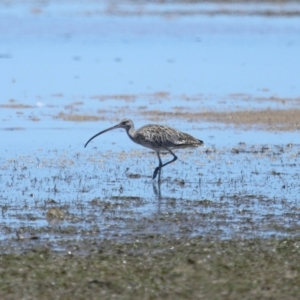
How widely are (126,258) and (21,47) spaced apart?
26915 millimetres

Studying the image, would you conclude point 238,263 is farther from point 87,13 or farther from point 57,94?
point 87,13

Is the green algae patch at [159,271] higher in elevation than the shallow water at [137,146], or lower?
lower

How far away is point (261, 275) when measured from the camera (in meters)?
8.91

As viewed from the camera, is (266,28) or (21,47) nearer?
(21,47)

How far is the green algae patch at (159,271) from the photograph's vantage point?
27.8 ft

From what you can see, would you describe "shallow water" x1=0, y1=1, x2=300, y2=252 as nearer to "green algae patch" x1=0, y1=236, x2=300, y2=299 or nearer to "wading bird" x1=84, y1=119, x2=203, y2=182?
"wading bird" x1=84, y1=119, x2=203, y2=182

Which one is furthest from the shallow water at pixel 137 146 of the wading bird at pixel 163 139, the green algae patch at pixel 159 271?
the green algae patch at pixel 159 271

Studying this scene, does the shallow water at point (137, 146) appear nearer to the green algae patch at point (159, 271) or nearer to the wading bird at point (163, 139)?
the wading bird at point (163, 139)

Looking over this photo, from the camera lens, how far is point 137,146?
1675 cm

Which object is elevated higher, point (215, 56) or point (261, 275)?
point (215, 56)

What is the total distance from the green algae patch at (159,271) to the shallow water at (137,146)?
0.67 meters

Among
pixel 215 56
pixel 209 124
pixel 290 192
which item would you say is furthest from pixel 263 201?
pixel 215 56

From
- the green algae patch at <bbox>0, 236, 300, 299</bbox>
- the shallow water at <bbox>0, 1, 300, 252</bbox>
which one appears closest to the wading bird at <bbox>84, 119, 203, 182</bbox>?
the shallow water at <bbox>0, 1, 300, 252</bbox>

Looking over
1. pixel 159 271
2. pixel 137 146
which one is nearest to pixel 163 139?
pixel 137 146
